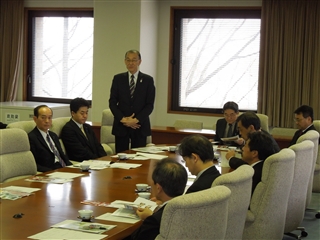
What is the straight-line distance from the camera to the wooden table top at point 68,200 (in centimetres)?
304

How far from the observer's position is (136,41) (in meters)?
8.97

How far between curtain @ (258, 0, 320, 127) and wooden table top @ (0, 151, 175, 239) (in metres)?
4.31

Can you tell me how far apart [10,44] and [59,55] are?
895mm

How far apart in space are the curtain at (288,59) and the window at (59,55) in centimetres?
318

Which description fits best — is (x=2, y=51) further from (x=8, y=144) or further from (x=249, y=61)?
(x=8, y=144)

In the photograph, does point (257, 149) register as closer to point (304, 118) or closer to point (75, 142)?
point (75, 142)

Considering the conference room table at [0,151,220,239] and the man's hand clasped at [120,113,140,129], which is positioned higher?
the man's hand clasped at [120,113,140,129]

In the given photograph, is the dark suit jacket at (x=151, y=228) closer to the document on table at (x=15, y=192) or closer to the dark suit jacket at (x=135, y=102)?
the document on table at (x=15, y=192)

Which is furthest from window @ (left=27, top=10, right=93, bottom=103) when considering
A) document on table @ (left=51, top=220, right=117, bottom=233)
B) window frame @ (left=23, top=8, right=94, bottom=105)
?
document on table @ (left=51, top=220, right=117, bottom=233)

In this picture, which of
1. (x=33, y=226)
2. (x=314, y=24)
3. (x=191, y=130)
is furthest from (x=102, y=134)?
(x=33, y=226)

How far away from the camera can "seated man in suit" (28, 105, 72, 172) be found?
5488mm

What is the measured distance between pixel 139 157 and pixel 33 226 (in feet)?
8.65

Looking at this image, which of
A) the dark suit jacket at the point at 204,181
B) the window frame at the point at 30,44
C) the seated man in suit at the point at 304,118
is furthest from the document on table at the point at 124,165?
the window frame at the point at 30,44

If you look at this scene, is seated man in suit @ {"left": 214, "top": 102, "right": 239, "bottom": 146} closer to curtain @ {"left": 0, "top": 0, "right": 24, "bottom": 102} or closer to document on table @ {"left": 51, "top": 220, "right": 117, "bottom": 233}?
document on table @ {"left": 51, "top": 220, "right": 117, "bottom": 233}
